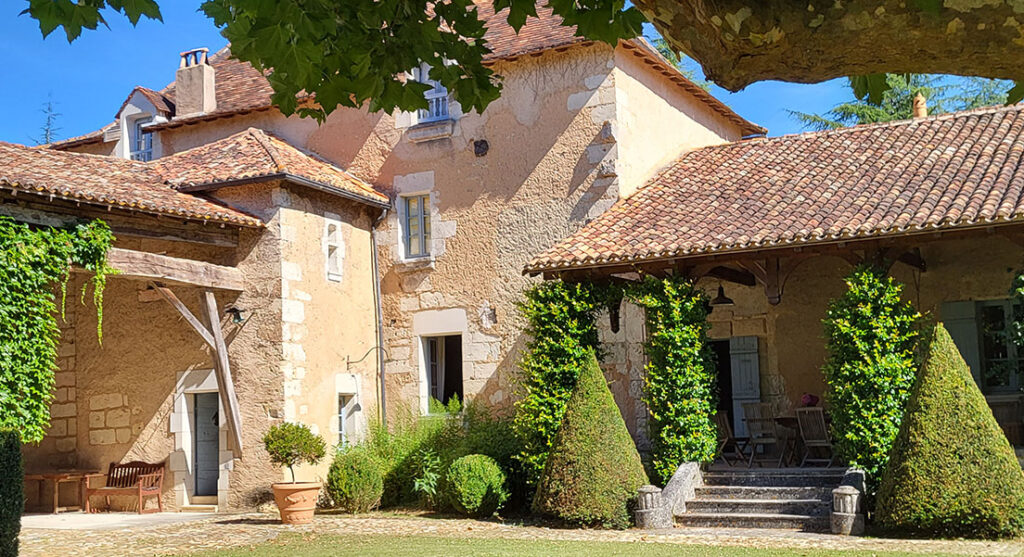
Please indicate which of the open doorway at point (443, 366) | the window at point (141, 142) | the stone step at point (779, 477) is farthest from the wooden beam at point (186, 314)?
the stone step at point (779, 477)

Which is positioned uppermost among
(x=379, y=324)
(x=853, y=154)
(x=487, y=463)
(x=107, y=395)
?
(x=853, y=154)

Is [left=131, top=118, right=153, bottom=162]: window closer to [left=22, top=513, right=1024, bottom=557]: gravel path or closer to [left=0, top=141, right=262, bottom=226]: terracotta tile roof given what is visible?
[left=0, top=141, right=262, bottom=226]: terracotta tile roof

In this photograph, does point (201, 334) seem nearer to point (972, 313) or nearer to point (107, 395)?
point (107, 395)

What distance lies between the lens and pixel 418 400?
1511cm

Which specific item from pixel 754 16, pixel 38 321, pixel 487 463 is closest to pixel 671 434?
pixel 487 463

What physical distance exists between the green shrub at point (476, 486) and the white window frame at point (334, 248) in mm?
3728

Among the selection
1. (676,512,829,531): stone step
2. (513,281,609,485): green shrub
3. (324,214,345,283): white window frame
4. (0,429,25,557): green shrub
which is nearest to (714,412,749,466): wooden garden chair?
(676,512,829,531): stone step

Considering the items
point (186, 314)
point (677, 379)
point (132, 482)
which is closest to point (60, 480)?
point (132, 482)

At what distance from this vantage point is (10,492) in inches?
344

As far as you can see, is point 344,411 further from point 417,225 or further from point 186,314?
point 417,225

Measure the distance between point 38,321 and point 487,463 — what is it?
5299mm

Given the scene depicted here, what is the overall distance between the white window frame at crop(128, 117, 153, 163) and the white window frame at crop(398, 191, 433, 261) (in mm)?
4834

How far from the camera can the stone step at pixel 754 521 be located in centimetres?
1056

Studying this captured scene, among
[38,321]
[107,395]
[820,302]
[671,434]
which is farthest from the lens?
[107,395]
